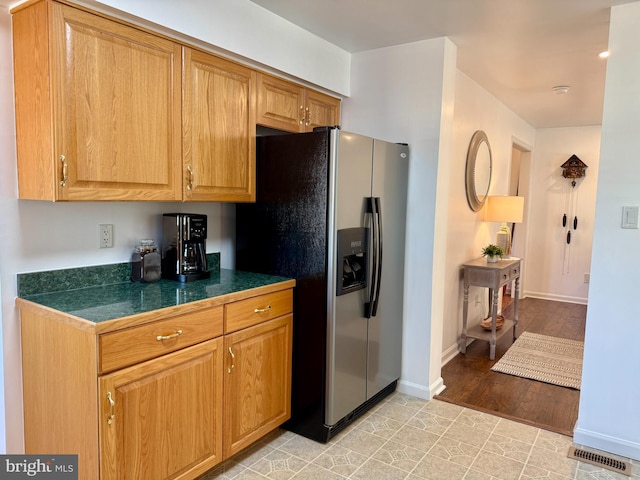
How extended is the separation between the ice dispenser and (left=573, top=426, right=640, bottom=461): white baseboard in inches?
57.4

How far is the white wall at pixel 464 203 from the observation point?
12.2 feet

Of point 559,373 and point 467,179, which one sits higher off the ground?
point 467,179

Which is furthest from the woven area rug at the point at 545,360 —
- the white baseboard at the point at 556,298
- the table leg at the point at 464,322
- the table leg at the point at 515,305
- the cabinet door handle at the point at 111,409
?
the cabinet door handle at the point at 111,409

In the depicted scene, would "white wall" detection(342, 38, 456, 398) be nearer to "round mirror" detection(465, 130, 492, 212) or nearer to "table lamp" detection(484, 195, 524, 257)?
"round mirror" detection(465, 130, 492, 212)

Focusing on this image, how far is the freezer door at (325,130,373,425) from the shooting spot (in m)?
2.38

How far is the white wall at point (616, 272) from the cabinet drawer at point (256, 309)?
5.50 ft

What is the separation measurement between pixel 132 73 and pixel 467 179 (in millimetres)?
2935

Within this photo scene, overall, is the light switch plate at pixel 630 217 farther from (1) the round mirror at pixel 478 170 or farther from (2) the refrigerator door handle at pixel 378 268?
(1) the round mirror at pixel 478 170

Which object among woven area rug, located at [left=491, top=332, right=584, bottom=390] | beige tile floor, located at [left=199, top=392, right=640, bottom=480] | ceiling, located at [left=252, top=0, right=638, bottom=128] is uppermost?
ceiling, located at [left=252, top=0, right=638, bottom=128]

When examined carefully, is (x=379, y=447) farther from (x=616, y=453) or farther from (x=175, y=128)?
(x=175, y=128)

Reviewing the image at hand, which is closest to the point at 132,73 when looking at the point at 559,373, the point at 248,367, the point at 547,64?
the point at 248,367

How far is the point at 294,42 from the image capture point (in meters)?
2.73

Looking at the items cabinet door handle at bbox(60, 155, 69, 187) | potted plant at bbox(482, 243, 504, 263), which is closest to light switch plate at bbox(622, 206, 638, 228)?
potted plant at bbox(482, 243, 504, 263)

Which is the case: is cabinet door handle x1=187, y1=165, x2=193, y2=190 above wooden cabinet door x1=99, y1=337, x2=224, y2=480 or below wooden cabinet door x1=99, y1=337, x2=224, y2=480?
above
